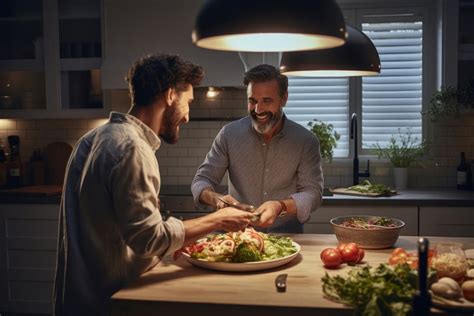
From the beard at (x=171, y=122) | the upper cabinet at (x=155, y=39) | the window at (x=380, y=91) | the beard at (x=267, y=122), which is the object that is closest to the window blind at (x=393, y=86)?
the window at (x=380, y=91)

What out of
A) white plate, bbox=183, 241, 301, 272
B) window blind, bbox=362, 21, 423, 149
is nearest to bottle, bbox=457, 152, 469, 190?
window blind, bbox=362, 21, 423, 149

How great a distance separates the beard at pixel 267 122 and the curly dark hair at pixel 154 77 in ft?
3.02

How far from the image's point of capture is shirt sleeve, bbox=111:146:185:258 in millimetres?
1758

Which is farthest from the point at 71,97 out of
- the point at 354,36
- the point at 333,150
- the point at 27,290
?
the point at 354,36

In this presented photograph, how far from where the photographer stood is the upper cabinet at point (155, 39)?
393cm

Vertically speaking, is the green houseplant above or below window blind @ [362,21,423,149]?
below

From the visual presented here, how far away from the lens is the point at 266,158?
2.98m

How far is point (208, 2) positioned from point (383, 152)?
10.5 feet

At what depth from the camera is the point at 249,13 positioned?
1483 millimetres

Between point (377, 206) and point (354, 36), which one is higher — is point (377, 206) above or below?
below

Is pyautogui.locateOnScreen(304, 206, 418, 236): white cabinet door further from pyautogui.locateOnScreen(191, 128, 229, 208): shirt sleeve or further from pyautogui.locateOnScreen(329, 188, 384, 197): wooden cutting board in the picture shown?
pyautogui.locateOnScreen(191, 128, 229, 208): shirt sleeve

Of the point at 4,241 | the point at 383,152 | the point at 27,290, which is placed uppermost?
the point at 383,152

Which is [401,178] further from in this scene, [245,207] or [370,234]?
[245,207]

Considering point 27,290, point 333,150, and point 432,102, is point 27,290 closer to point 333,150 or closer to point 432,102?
point 333,150
